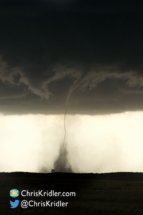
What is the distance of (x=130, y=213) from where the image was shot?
3209cm

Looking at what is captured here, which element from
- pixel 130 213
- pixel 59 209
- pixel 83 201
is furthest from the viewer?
pixel 83 201

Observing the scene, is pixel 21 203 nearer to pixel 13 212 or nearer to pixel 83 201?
pixel 13 212

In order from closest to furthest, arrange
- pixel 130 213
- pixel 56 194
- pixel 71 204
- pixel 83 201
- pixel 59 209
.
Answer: pixel 130 213 < pixel 59 209 < pixel 71 204 < pixel 83 201 < pixel 56 194

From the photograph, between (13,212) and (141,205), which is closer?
(13,212)

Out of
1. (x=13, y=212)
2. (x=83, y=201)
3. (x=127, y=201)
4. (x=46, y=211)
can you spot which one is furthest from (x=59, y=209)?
(x=127, y=201)

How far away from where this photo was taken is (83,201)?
1591 inches

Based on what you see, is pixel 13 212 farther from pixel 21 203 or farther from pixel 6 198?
pixel 6 198

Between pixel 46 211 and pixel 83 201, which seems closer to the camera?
pixel 46 211

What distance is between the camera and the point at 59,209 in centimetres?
3419

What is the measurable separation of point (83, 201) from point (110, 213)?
8.24m

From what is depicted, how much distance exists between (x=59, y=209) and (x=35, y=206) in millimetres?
2466

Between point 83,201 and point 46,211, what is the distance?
8.08 meters

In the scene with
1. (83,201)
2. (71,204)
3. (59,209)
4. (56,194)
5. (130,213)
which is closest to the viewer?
(130,213)

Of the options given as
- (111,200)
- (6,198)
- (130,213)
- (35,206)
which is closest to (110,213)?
(130,213)
